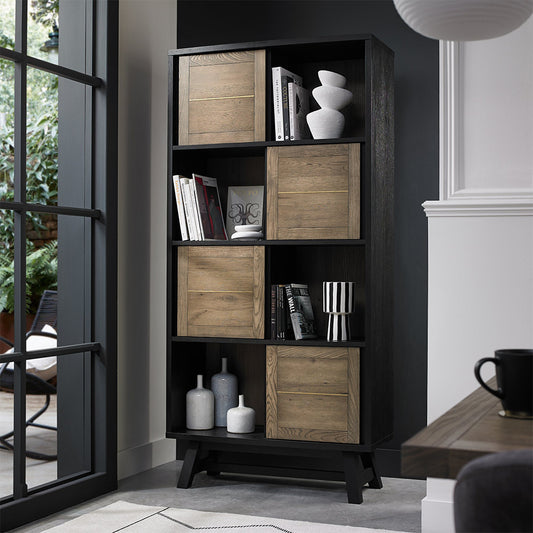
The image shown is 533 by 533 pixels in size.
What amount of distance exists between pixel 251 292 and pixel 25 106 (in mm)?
1234

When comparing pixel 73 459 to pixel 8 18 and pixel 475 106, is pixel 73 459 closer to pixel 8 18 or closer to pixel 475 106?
pixel 8 18

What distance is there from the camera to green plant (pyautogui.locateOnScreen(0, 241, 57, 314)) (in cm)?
306

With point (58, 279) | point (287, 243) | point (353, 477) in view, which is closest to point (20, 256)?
point (58, 279)

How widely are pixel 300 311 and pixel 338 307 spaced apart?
0.62 feet

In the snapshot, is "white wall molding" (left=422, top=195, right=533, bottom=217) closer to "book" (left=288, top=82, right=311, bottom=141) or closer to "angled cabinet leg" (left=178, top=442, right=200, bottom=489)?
"book" (left=288, top=82, right=311, bottom=141)

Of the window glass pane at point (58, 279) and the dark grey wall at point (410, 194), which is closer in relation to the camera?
the window glass pane at point (58, 279)

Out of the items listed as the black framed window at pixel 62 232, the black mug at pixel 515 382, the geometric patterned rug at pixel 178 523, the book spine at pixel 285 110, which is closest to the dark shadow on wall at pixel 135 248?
the black framed window at pixel 62 232

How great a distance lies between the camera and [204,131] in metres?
3.75

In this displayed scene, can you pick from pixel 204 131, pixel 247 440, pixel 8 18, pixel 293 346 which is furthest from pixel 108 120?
pixel 247 440

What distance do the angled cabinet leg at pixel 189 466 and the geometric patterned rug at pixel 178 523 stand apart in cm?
38

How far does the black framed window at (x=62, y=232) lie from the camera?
3086 mm

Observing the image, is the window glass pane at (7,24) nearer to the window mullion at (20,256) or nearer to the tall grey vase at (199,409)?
the window mullion at (20,256)

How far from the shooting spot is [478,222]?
120 inches

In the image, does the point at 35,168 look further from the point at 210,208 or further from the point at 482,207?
the point at 482,207
